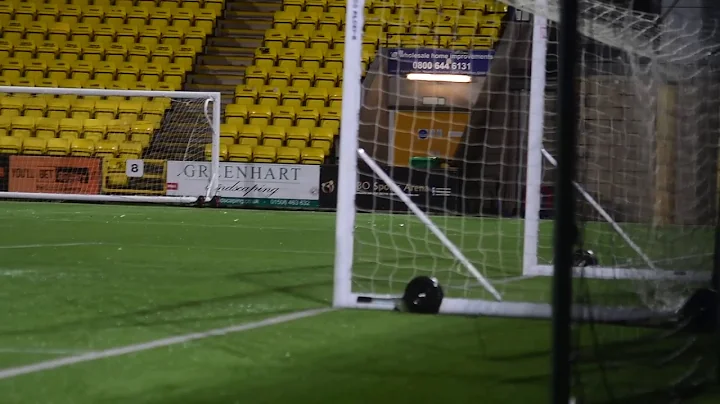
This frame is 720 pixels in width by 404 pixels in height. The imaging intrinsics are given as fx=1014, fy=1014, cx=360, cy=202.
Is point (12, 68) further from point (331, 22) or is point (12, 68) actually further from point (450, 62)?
point (450, 62)

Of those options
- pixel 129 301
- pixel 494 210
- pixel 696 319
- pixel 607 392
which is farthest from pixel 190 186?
pixel 607 392

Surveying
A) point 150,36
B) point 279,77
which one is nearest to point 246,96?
Answer: point 279,77

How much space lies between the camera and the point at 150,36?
21.3 meters

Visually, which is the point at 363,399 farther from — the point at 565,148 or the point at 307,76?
the point at 307,76

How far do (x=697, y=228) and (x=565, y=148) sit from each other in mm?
3444

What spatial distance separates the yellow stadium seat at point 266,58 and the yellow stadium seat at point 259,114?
1.45 meters

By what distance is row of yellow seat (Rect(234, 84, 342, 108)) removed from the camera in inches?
762

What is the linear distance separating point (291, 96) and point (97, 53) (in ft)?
14.6

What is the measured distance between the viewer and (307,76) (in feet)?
65.2

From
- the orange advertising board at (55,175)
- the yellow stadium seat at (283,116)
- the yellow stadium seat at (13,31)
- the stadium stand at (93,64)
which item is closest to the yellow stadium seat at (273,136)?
the yellow stadium seat at (283,116)

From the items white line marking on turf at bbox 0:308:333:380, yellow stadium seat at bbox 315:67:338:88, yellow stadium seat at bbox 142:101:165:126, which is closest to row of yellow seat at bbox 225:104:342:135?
yellow stadium seat at bbox 315:67:338:88

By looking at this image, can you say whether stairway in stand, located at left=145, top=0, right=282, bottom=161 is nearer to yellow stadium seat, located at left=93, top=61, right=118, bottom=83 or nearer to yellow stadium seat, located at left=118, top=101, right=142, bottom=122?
yellow stadium seat, located at left=118, top=101, right=142, bottom=122

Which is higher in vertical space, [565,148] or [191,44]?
[191,44]

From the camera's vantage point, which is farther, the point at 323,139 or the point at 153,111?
the point at 153,111
